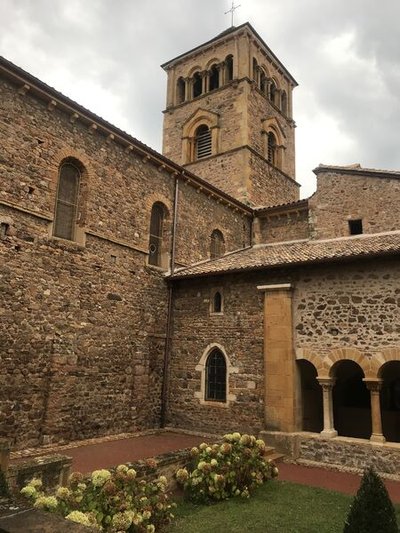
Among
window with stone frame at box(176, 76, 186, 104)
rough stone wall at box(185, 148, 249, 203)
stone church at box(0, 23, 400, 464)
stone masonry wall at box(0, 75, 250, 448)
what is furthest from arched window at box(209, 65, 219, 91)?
stone masonry wall at box(0, 75, 250, 448)

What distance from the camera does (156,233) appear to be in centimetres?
1492

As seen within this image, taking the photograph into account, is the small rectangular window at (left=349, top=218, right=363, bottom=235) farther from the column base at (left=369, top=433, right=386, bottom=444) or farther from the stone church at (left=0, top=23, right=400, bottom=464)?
the column base at (left=369, top=433, right=386, bottom=444)

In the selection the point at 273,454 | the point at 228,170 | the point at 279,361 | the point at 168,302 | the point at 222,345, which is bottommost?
the point at 273,454

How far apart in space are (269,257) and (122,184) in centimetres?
529

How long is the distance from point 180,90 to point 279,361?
21.7 meters

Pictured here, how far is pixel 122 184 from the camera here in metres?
13.4

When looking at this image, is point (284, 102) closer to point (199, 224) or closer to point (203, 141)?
point (203, 141)

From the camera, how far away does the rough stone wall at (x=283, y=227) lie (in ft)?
60.8

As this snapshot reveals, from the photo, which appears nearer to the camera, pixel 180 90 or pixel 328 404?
pixel 328 404

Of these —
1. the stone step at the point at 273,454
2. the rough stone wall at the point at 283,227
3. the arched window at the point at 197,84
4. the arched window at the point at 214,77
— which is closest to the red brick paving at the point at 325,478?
the stone step at the point at 273,454

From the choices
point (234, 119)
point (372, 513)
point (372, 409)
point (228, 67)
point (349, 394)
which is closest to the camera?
point (372, 513)

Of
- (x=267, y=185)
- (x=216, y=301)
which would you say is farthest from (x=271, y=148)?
(x=216, y=301)

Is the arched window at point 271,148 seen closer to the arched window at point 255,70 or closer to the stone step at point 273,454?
the arched window at point 255,70

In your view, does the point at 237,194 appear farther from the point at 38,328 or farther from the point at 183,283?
the point at 38,328
